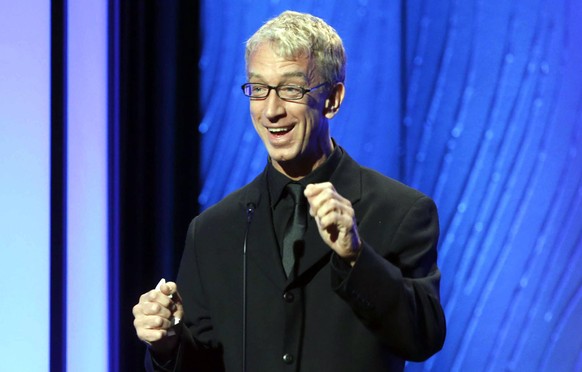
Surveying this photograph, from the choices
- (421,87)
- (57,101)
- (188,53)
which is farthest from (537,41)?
(57,101)

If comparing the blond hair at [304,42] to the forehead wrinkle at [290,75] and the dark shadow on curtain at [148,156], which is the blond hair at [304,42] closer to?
the forehead wrinkle at [290,75]

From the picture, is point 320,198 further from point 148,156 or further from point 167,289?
point 148,156

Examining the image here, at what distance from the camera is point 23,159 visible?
3000 millimetres

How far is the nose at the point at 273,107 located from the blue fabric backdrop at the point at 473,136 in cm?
118

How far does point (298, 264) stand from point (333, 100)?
1.38 ft

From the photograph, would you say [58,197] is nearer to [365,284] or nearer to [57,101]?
[57,101]

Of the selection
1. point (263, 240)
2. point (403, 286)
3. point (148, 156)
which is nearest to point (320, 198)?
point (403, 286)

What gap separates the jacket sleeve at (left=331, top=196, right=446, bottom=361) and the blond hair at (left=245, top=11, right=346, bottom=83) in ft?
1.24

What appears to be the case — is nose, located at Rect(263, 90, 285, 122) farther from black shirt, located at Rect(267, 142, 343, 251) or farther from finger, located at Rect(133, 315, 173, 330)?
finger, located at Rect(133, 315, 173, 330)

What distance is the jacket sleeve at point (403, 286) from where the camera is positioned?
1.75 meters

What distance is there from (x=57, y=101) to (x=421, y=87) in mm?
1243

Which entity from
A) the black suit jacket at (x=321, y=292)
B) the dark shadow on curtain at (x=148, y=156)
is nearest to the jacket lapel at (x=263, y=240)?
the black suit jacket at (x=321, y=292)

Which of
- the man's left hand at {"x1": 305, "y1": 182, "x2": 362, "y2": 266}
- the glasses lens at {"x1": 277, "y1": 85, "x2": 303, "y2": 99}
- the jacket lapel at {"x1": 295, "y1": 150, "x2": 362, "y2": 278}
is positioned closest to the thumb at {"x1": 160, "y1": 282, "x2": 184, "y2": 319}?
the jacket lapel at {"x1": 295, "y1": 150, "x2": 362, "y2": 278}

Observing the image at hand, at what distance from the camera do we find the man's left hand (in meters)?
1.64
